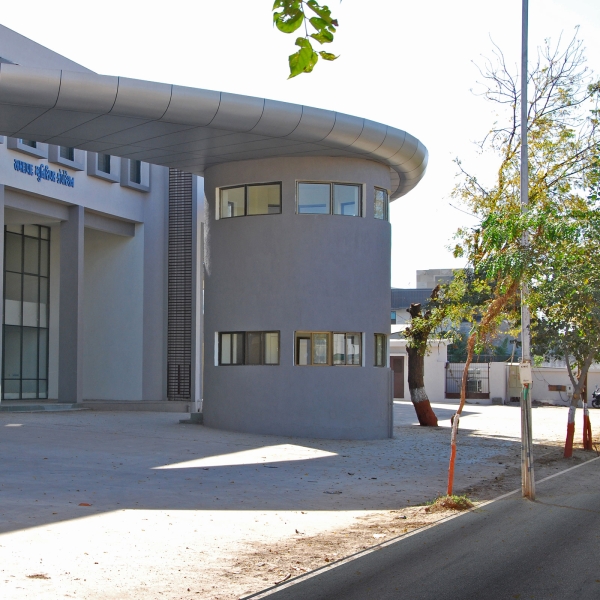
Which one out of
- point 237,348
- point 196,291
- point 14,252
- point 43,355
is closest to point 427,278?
point 196,291

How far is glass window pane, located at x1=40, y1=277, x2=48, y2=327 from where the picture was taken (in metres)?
35.6

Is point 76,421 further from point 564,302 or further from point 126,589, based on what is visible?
point 126,589

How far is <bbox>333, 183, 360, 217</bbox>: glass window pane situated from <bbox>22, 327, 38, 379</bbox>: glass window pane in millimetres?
17252

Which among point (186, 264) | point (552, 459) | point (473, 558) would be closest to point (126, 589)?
point (473, 558)

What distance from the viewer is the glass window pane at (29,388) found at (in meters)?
34.5

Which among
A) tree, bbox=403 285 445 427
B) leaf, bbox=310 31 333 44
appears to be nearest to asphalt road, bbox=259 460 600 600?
leaf, bbox=310 31 333 44

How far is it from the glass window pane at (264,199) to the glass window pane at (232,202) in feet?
0.90

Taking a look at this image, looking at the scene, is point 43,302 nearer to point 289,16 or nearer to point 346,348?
point 346,348

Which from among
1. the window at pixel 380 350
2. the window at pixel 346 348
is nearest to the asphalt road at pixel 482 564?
the window at pixel 346 348

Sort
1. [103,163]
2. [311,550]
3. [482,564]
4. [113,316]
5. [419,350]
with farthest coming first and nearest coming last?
1. [113,316]
2. [103,163]
3. [419,350]
4. [311,550]
5. [482,564]

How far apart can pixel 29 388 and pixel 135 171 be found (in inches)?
384

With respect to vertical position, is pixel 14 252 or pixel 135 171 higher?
pixel 135 171

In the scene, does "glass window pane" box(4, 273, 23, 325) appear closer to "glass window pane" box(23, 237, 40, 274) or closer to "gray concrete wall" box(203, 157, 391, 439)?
"glass window pane" box(23, 237, 40, 274)

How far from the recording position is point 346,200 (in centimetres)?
2314
